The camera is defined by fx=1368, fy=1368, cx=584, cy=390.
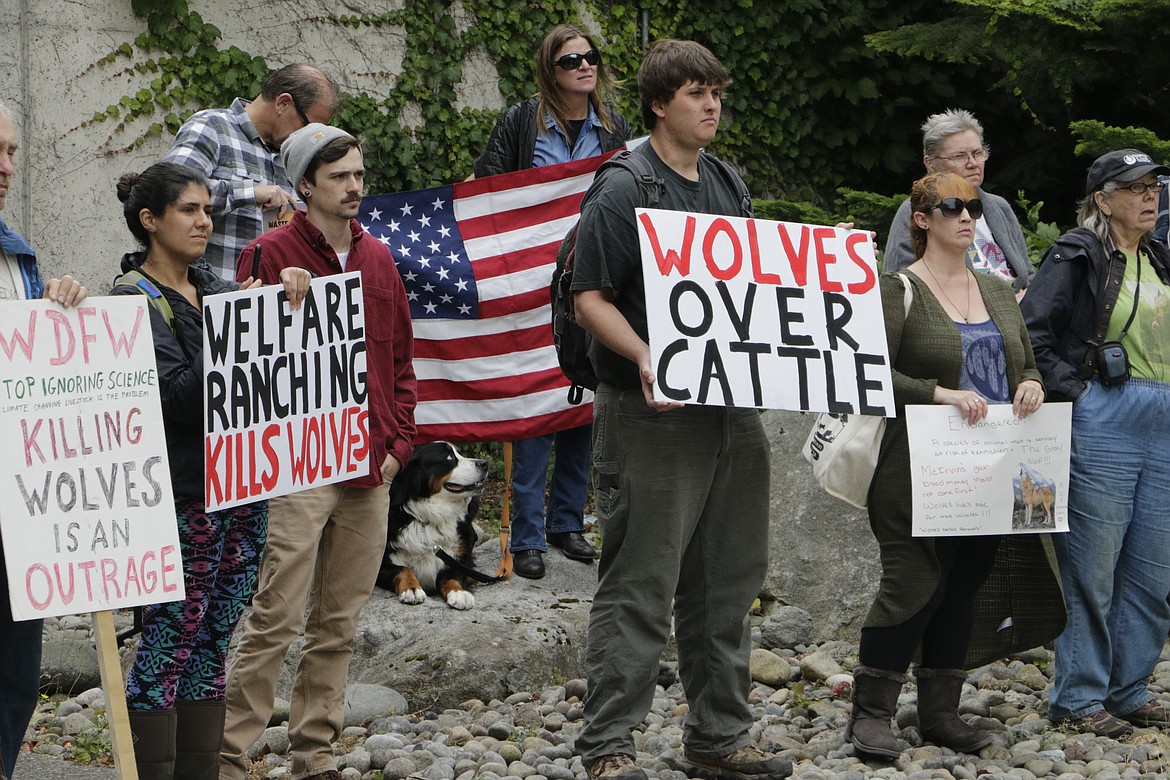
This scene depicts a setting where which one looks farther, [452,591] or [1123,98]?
[1123,98]

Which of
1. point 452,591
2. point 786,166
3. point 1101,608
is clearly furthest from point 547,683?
point 786,166

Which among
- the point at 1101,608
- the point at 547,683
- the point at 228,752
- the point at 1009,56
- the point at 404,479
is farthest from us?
the point at 1009,56

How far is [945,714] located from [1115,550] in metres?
0.91

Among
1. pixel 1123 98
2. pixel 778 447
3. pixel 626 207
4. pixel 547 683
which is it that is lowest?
pixel 547 683

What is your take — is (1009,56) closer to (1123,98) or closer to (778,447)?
(1123,98)

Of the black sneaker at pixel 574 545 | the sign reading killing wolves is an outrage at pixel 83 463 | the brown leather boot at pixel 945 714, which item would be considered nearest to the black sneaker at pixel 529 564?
the black sneaker at pixel 574 545

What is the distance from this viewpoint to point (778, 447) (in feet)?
23.6


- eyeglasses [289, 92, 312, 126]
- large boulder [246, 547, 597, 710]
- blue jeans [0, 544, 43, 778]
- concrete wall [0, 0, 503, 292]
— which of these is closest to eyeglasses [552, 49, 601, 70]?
eyeglasses [289, 92, 312, 126]

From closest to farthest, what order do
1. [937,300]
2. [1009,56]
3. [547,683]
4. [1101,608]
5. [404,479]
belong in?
[937,300] → [1101,608] → [547,683] → [404,479] → [1009,56]

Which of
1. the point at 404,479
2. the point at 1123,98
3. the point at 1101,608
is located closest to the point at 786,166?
the point at 1123,98

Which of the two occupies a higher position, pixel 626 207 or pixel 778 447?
pixel 626 207

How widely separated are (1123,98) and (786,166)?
3277mm

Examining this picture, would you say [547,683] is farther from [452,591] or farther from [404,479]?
[404,479]

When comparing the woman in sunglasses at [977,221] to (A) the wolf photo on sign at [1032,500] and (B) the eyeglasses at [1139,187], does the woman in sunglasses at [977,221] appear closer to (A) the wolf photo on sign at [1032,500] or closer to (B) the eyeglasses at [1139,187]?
(B) the eyeglasses at [1139,187]
